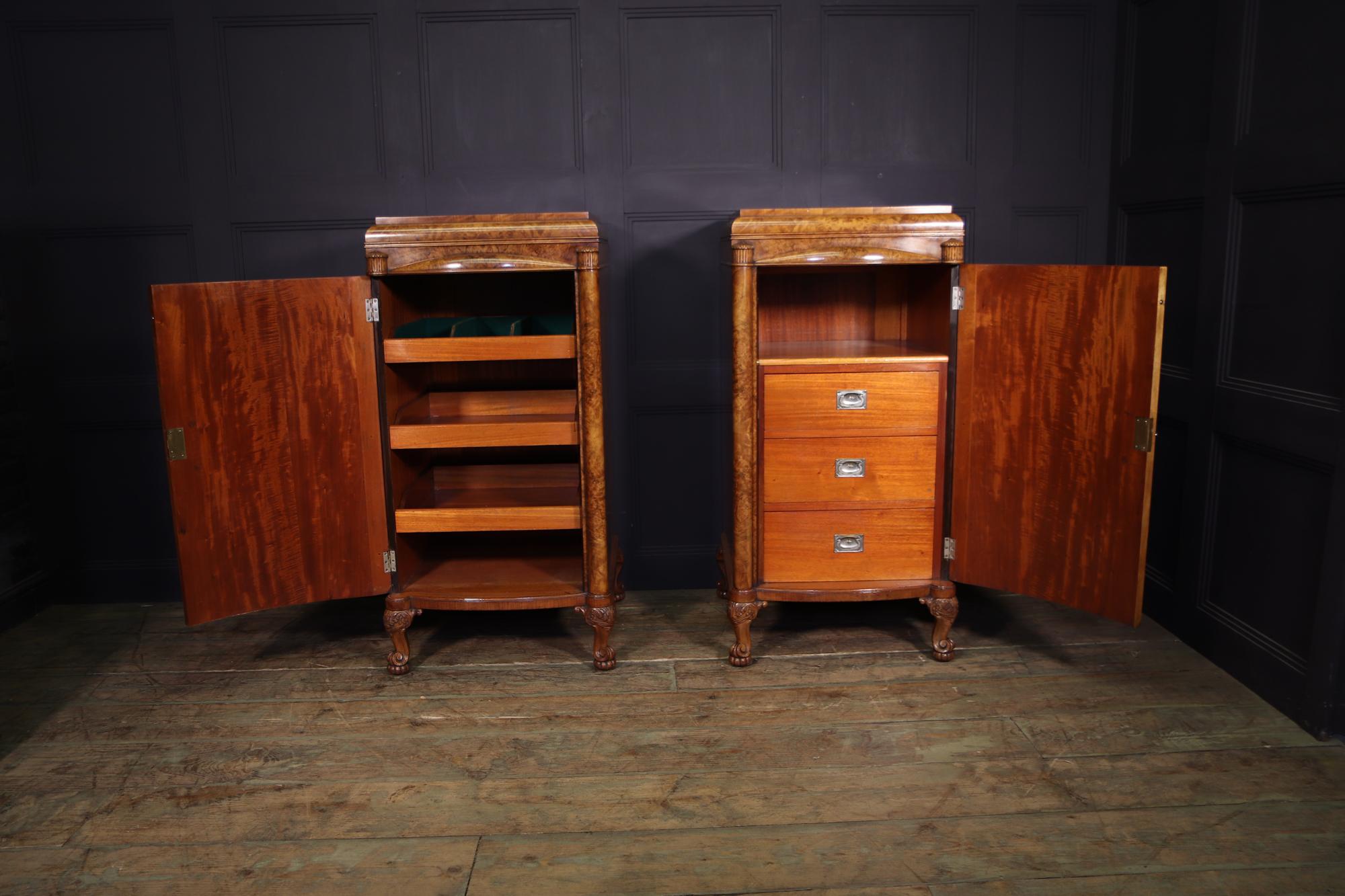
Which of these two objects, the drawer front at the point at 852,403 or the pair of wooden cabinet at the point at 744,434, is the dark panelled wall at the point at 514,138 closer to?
the pair of wooden cabinet at the point at 744,434

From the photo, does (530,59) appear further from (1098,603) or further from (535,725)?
(1098,603)

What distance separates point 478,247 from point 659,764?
150cm

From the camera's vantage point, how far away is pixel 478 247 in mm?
2906

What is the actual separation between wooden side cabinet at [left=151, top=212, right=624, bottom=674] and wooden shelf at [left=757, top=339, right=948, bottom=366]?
601 millimetres

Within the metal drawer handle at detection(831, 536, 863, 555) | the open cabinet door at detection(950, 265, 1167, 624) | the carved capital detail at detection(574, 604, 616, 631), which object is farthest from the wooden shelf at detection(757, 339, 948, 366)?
the carved capital detail at detection(574, 604, 616, 631)

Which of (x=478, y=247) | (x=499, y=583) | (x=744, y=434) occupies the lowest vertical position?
(x=499, y=583)

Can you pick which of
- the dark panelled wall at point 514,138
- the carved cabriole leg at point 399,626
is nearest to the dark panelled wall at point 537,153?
the dark panelled wall at point 514,138

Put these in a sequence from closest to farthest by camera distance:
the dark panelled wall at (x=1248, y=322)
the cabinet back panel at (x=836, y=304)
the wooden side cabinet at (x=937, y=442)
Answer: the dark panelled wall at (x=1248, y=322) < the wooden side cabinet at (x=937, y=442) < the cabinet back panel at (x=836, y=304)

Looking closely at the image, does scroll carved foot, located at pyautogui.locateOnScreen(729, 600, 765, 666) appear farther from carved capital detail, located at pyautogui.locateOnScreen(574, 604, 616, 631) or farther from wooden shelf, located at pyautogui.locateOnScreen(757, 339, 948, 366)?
wooden shelf, located at pyautogui.locateOnScreen(757, 339, 948, 366)

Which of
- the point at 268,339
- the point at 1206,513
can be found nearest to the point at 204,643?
the point at 268,339

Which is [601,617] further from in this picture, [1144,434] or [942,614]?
[1144,434]

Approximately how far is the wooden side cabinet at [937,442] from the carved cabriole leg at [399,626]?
100cm

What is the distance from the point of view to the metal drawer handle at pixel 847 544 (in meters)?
3.12

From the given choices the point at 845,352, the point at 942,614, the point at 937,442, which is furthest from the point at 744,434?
the point at 942,614
